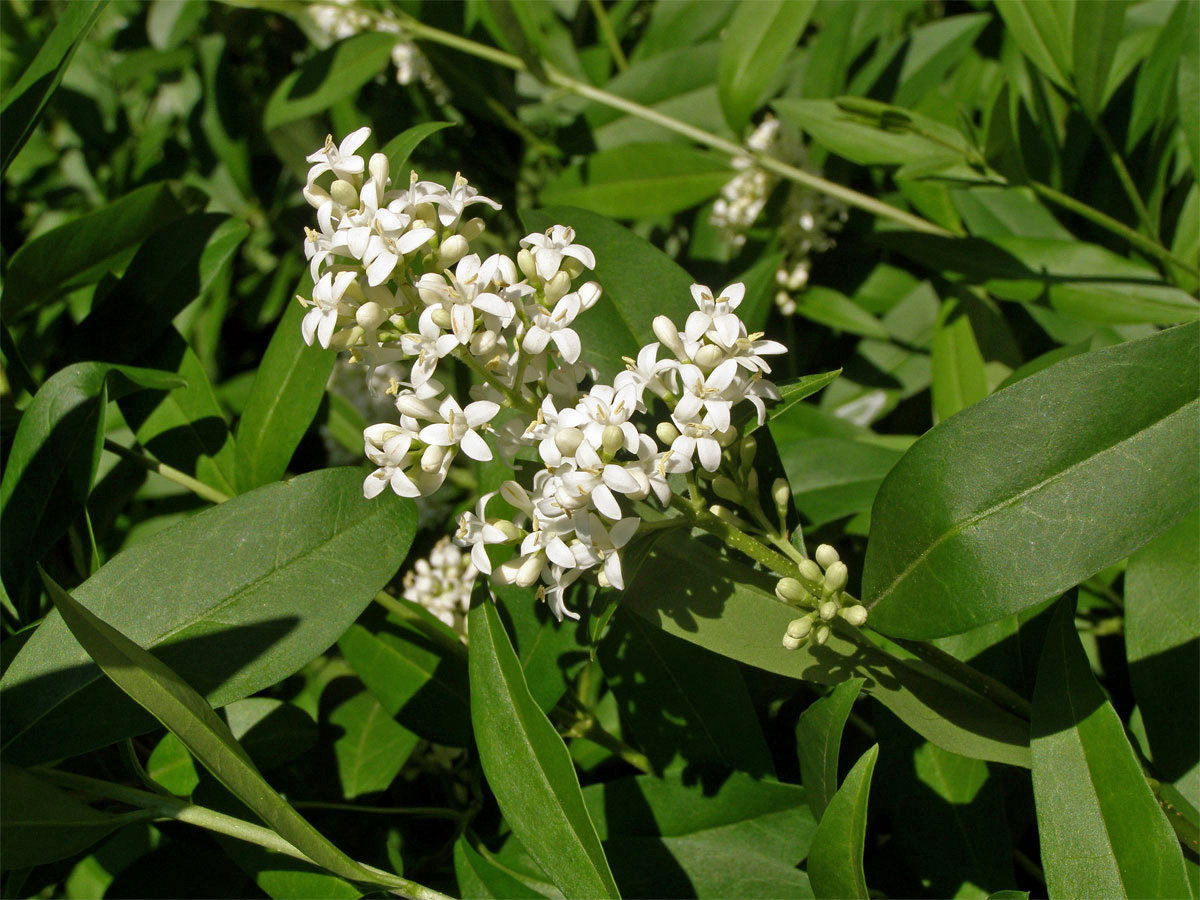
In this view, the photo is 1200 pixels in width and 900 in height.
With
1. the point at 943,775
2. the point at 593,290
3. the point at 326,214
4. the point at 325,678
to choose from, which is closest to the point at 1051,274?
the point at 943,775

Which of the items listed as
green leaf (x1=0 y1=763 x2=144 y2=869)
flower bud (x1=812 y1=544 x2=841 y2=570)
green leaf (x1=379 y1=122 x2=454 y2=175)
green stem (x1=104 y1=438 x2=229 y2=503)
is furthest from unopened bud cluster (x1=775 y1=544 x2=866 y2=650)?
green stem (x1=104 y1=438 x2=229 y2=503)

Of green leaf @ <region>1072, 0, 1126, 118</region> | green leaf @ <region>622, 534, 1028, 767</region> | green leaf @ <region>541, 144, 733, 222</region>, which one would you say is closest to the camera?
green leaf @ <region>622, 534, 1028, 767</region>

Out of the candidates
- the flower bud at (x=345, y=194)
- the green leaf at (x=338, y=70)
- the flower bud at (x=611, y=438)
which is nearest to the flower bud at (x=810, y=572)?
the flower bud at (x=611, y=438)

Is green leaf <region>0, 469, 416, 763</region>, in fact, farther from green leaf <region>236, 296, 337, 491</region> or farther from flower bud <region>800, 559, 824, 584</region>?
flower bud <region>800, 559, 824, 584</region>

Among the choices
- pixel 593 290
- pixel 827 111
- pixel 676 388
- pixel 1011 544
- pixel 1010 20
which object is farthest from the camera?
pixel 827 111

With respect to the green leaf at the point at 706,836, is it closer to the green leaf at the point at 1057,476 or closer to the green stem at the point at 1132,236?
the green leaf at the point at 1057,476

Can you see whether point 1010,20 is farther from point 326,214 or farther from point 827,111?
point 326,214
